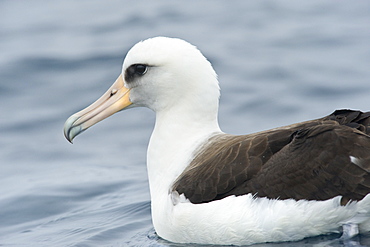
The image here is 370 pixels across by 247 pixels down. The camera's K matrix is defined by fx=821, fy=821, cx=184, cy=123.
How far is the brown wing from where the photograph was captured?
6.90 meters

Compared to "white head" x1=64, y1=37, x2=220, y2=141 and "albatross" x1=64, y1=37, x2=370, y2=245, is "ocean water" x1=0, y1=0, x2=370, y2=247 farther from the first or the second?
"white head" x1=64, y1=37, x2=220, y2=141

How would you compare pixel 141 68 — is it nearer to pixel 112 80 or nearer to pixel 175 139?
pixel 175 139

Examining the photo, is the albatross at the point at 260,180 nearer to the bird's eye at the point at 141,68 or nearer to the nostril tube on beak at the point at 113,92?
the bird's eye at the point at 141,68

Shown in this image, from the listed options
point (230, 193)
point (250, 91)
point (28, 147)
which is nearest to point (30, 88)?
point (28, 147)

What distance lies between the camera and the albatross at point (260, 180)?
692 centimetres

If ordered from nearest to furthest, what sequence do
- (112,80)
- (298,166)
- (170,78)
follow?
(298,166), (170,78), (112,80)

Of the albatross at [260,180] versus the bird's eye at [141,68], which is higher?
the bird's eye at [141,68]

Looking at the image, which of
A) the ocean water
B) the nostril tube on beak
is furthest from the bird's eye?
the ocean water

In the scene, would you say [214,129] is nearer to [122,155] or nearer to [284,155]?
[284,155]

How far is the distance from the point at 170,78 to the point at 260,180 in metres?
1.61

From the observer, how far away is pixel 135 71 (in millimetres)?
8156

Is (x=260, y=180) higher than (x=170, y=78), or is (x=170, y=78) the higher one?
(x=170, y=78)

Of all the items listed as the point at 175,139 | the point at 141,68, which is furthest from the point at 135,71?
the point at 175,139

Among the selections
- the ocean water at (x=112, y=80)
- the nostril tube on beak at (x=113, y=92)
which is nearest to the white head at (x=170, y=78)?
the nostril tube on beak at (x=113, y=92)
